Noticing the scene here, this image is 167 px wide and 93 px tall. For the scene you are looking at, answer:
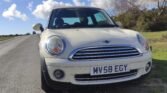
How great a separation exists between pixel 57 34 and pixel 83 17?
1687mm

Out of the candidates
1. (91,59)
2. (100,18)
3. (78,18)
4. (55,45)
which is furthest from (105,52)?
(100,18)

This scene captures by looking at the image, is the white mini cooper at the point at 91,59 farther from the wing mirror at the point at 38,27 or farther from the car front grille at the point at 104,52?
the wing mirror at the point at 38,27

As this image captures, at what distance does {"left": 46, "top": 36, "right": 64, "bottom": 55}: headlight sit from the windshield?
1.09 meters

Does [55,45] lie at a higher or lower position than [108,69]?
higher

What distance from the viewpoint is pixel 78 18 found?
706 centimetres

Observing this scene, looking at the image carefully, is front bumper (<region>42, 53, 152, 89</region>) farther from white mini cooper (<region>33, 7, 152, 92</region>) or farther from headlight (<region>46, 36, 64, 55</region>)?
headlight (<region>46, 36, 64, 55</region>)

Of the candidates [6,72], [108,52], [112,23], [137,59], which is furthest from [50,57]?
[6,72]

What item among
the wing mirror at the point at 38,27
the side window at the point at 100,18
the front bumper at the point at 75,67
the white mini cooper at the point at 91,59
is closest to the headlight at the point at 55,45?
the white mini cooper at the point at 91,59

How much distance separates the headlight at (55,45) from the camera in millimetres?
5164

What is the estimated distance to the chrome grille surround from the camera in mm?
5051

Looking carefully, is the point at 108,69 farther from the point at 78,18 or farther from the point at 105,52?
the point at 78,18

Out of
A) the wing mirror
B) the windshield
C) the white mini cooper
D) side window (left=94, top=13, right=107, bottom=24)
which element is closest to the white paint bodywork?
the white mini cooper

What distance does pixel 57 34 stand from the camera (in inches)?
216

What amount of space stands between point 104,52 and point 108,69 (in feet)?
0.87
